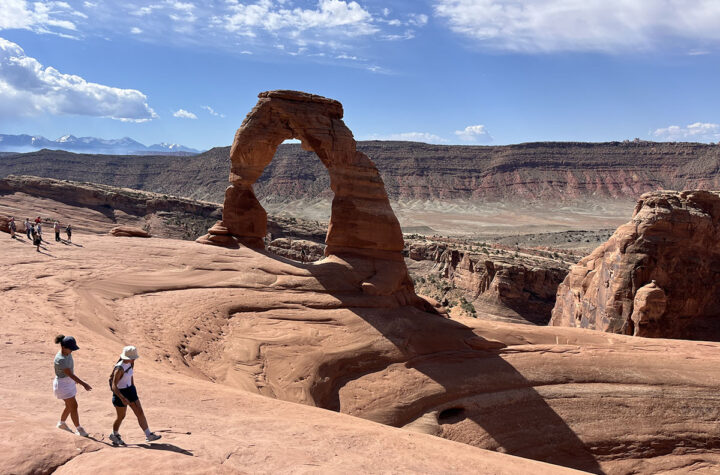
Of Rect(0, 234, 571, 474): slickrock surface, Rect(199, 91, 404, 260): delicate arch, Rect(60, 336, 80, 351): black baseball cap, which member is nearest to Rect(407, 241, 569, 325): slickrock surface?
Rect(199, 91, 404, 260): delicate arch

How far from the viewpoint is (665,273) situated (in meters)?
20.4

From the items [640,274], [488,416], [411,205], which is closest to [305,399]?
[488,416]

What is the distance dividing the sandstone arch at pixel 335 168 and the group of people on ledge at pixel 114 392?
40.0ft

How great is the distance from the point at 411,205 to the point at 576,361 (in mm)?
124585

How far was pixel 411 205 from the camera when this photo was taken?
14038 centimetres

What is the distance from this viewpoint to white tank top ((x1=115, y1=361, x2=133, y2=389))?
6851 millimetres

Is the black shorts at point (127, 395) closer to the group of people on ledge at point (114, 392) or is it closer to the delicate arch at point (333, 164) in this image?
the group of people on ledge at point (114, 392)

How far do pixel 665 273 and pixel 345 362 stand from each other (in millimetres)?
14137

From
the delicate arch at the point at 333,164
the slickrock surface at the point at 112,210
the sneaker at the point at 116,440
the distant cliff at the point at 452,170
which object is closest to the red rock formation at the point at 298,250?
the slickrock surface at the point at 112,210

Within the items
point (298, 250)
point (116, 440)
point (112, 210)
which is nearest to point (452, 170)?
point (112, 210)

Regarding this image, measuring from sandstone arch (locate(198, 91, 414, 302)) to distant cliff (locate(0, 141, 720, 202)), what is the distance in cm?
11845

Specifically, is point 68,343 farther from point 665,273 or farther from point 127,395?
point 665,273

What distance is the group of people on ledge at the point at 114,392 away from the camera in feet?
21.6

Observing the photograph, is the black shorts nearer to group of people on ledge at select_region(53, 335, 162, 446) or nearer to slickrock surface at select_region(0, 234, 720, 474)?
group of people on ledge at select_region(53, 335, 162, 446)
